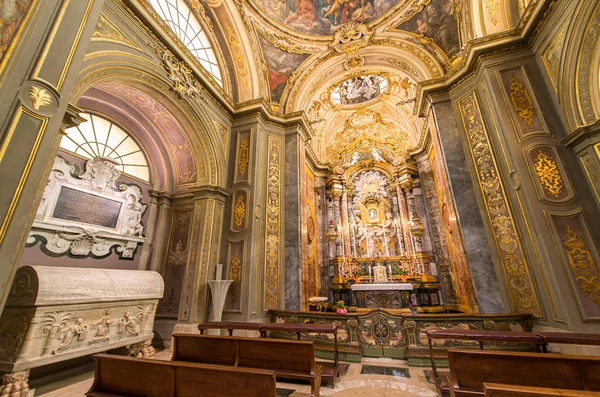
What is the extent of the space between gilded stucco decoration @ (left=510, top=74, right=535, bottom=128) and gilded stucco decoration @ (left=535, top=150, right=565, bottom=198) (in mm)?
726

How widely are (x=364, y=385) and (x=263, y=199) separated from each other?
4.65 metres

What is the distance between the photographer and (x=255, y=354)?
2.61 m

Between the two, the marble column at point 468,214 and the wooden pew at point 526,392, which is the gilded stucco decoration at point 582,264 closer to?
the marble column at point 468,214

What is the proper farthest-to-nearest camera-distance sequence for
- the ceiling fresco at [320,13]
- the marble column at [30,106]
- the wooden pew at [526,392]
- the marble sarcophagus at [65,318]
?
the ceiling fresco at [320,13], the marble sarcophagus at [65,318], the marble column at [30,106], the wooden pew at [526,392]

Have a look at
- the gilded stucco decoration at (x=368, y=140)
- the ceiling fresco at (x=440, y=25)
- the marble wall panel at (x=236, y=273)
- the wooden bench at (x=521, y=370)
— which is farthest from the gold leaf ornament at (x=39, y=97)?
the gilded stucco decoration at (x=368, y=140)

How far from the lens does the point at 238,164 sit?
677cm

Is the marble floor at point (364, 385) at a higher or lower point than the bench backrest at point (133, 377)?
lower

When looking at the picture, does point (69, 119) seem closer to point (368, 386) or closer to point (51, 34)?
point (51, 34)

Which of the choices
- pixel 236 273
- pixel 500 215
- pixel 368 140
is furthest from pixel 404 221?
pixel 236 273

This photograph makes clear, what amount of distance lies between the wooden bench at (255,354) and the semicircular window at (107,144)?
4705 millimetres

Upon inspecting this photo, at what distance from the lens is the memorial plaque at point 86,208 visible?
14.4 feet

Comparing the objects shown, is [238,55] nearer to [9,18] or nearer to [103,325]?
[9,18]

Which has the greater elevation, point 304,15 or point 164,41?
point 304,15

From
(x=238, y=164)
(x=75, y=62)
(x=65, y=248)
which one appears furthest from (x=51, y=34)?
(x=238, y=164)
